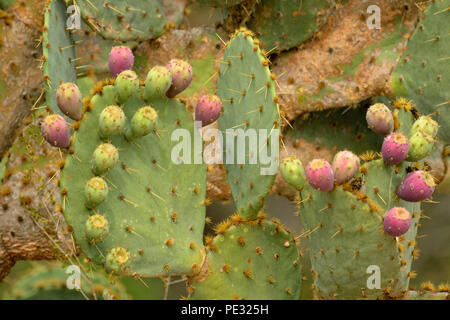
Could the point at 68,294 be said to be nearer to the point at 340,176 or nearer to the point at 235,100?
the point at 235,100

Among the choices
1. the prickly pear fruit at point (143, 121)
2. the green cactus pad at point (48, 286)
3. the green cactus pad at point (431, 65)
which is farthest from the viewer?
the green cactus pad at point (48, 286)

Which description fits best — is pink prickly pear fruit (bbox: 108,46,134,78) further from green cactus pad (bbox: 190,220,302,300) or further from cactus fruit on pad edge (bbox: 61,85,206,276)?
green cactus pad (bbox: 190,220,302,300)

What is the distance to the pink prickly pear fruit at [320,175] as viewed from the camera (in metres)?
1.93

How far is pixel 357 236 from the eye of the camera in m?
2.00

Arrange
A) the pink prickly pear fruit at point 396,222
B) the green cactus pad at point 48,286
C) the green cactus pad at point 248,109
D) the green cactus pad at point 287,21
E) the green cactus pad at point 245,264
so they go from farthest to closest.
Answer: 1. the green cactus pad at point 48,286
2. the green cactus pad at point 287,21
3. the green cactus pad at point 245,264
4. the green cactus pad at point 248,109
5. the pink prickly pear fruit at point 396,222

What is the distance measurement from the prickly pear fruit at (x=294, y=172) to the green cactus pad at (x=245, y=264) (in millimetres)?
298

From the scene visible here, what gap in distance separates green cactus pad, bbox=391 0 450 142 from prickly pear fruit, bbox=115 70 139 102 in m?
1.08

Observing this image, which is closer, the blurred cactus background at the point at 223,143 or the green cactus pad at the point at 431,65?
the blurred cactus background at the point at 223,143

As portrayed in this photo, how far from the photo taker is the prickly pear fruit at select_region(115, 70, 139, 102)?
80.9 inches

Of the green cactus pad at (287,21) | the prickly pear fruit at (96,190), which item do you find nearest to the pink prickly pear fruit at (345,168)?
the prickly pear fruit at (96,190)

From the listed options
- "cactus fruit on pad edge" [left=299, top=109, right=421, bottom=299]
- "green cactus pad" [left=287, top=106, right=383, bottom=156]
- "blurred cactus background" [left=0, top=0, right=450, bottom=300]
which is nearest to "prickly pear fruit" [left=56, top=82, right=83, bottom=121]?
"blurred cactus background" [left=0, top=0, right=450, bottom=300]

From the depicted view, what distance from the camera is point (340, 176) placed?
197cm

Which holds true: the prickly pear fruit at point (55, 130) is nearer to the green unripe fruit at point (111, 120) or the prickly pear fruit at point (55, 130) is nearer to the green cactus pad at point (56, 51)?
the green unripe fruit at point (111, 120)

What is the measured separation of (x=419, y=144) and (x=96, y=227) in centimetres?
88
